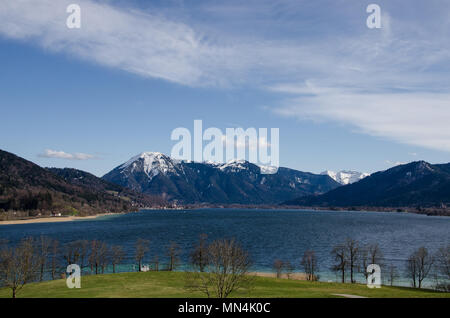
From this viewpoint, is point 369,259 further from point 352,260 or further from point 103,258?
point 103,258

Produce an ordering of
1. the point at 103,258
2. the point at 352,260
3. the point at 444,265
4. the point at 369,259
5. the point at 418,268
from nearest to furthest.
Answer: the point at 418,268, the point at 352,260, the point at 103,258, the point at 444,265, the point at 369,259

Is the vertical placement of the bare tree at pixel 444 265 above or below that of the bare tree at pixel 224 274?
below

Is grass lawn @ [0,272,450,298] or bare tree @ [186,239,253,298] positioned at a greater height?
bare tree @ [186,239,253,298]

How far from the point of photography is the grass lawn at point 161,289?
5122 cm

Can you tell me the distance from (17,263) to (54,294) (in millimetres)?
19537

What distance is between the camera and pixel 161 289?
189ft

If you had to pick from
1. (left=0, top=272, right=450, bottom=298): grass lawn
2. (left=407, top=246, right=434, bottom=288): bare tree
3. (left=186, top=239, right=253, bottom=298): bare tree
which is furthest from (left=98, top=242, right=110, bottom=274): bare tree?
(left=407, top=246, right=434, bottom=288): bare tree

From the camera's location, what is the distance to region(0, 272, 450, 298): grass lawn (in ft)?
168

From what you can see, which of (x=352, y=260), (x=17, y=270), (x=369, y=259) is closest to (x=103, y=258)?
(x=17, y=270)

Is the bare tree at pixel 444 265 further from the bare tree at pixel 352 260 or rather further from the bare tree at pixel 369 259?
the bare tree at pixel 352 260

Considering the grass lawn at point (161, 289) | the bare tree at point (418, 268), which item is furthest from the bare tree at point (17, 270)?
the bare tree at point (418, 268)

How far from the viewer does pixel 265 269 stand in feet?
336

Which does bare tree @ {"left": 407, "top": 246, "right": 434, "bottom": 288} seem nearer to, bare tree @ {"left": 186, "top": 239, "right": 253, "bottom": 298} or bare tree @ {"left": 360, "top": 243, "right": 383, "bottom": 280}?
bare tree @ {"left": 360, "top": 243, "right": 383, "bottom": 280}

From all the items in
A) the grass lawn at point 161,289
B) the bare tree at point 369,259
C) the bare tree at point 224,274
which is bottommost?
the bare tree at point 369,259
